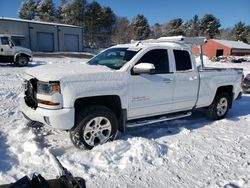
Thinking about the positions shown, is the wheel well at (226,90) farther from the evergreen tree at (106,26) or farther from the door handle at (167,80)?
the evergreen tree at (106,26)

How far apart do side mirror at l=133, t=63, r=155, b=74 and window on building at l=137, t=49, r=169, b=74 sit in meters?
0.37

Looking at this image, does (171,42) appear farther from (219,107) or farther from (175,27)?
(175,27)

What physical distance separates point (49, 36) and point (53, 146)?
4565cm

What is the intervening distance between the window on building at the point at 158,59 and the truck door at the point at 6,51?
1521 cm

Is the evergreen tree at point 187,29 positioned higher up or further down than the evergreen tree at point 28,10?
further down

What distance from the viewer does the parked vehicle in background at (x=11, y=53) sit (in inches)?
701

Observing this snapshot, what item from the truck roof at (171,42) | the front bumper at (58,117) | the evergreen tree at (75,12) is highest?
the evergreen tree at (75,12)

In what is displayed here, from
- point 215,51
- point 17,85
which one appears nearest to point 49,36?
point 215,51

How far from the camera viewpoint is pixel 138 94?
5.06 metres

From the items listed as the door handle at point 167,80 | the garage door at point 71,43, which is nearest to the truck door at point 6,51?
the door handle at point 167,80

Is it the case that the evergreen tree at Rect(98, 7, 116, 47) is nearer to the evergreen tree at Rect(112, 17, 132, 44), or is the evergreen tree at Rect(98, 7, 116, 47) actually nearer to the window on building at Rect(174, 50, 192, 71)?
the evergreen tree at Rect(112, 17, 132, 44)

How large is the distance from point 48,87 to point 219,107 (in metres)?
4.62

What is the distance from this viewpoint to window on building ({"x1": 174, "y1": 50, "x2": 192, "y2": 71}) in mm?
5771

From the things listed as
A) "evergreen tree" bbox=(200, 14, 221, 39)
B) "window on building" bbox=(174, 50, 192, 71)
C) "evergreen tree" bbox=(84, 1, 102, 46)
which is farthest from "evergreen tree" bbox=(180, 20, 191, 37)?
"window on building" bbox=(174, 50, 192, 71)
